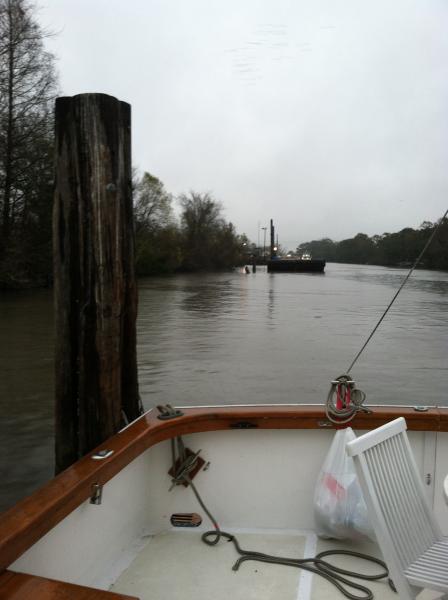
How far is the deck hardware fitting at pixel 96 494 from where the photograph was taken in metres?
2.19

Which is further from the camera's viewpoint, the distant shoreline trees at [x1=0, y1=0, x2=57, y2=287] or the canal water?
the distant shoreline trees at [x1=0, y1=0, x2=57, y2=287]

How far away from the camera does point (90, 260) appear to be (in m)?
2.75

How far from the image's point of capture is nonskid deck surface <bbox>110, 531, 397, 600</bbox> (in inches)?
95.3

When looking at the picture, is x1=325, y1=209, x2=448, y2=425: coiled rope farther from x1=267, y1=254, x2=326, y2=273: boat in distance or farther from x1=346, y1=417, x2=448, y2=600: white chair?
x1=267, y1=254, x2=326, y2=273: boat in distance

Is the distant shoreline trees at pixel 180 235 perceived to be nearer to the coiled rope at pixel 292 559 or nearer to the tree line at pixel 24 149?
the tree line at pixel 24 149

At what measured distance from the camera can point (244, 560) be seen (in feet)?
8.74

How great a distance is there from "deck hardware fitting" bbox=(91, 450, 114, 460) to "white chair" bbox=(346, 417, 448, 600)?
105 cm

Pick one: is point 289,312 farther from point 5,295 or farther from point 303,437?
point 303,437

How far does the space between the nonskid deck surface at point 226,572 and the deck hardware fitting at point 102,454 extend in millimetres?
586

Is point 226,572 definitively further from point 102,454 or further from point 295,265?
point 295,265

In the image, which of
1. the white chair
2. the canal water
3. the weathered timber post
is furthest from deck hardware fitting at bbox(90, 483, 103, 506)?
the canal water

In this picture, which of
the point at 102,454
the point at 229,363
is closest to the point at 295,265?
the point at 229,363

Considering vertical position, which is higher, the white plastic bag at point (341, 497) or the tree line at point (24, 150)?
the tree line at point (24, 150)

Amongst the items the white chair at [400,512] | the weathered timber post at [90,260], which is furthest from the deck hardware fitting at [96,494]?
the white chair at [400,512]
